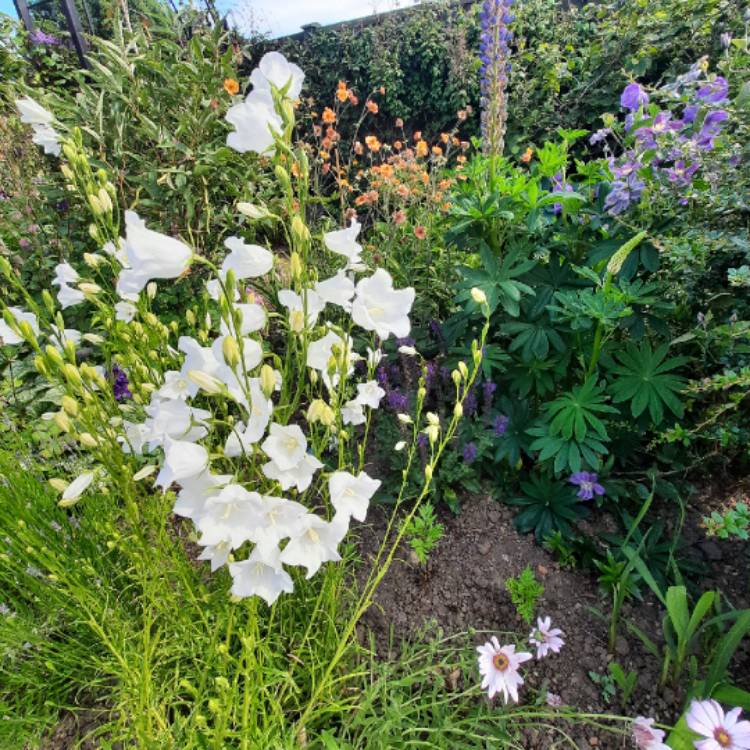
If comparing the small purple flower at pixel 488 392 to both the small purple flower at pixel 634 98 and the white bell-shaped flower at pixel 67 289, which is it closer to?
the small purple flower at pixel 634 98

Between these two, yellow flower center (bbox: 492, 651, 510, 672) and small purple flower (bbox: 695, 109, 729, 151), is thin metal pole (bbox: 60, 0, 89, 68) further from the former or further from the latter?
yellow flower center (bbox: 492, 651, 510, 672)

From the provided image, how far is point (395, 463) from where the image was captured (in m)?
1.78

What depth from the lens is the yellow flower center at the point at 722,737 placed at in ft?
2.90

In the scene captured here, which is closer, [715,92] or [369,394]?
[369,394]

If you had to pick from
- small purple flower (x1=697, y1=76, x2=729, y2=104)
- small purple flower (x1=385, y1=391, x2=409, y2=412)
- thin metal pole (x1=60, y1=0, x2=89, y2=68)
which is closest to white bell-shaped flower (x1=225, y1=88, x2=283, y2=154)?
small purple flower (x1=385, y1=391, x2=409, y2=412)

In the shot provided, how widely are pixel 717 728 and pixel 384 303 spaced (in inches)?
40.2

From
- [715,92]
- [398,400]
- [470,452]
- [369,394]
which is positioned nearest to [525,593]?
[470,452]

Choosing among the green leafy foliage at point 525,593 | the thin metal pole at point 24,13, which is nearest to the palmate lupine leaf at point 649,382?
the green leafy foliage at point 525,593

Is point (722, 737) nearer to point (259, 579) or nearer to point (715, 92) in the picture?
point (259, 579)

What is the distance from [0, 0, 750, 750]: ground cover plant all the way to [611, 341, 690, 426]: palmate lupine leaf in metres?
0.01

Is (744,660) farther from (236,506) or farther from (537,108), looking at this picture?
(537,108)

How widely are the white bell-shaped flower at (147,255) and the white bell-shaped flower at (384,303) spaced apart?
1.02 ft

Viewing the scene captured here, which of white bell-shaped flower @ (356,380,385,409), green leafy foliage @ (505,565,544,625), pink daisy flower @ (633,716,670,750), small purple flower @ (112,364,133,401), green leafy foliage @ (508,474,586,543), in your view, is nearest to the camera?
pink daisy flower @ (633,716,670,750)

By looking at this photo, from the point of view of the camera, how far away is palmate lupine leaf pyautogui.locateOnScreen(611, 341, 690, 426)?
5.13 ft
